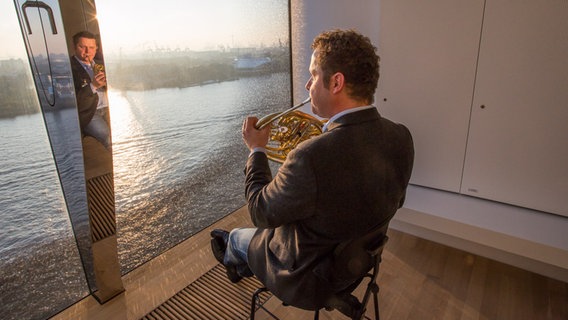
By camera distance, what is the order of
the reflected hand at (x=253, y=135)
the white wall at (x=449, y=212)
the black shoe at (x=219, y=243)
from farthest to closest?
the white wall at (x=449, y=212), the black shoe at (x=219, y=243), the reflected hand at (x=253, y=135)

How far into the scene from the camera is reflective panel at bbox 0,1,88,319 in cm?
128

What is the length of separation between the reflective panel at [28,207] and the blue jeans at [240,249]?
2.86 feet

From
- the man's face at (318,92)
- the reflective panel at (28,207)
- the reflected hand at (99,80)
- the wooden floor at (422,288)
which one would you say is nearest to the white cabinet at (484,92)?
the wooden floor at (422,288)

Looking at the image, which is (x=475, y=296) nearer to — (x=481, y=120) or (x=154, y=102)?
(x=481, y=120)

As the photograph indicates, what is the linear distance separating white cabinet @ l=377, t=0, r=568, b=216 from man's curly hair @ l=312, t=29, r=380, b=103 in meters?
1.20

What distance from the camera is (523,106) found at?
5.54ft

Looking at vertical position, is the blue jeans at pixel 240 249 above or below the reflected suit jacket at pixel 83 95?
below

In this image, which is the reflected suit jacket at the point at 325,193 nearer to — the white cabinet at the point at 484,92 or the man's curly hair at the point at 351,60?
the man's curly hair at the point at 351,60

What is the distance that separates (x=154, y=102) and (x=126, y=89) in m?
0.20

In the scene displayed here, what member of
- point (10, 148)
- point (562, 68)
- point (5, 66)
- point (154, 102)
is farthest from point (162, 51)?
point (562, 68)

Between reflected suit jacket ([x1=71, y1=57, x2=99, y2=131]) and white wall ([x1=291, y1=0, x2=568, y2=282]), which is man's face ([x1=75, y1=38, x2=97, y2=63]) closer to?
reflected suit jacket ([x1=71, y1=57, x2=99, y2=131])

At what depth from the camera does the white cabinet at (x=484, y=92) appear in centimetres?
160

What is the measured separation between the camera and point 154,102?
5.92ft

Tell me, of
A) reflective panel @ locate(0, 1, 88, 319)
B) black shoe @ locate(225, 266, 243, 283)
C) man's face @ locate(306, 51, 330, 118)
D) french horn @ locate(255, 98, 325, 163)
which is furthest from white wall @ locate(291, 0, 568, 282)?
reflective panel @ locate(0, 1, 88, 319)
